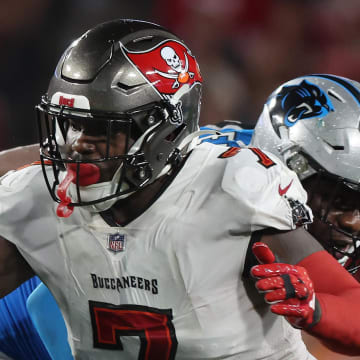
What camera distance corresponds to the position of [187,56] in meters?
1.64

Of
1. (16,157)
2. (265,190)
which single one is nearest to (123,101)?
(265,190)

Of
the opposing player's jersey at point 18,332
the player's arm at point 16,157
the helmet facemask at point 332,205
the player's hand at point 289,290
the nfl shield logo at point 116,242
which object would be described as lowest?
the opposing player's jersey at point 18,332

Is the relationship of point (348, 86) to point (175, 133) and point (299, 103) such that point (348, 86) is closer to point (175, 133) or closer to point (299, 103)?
point (299, 103)

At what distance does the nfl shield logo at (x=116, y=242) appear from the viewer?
154 cm

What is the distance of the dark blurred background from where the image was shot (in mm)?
3566

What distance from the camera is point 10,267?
67.1 inches

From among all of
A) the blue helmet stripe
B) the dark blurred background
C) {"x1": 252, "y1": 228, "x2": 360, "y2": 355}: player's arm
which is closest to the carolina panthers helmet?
{"x1": 252, "y1": 228, "x2": 360, "y2": 355}: player's arm

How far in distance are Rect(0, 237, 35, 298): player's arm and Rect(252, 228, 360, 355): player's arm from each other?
686 millimetres

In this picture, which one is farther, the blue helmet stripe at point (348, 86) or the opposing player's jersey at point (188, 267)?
the blue helmet stripe at point (348, 86)

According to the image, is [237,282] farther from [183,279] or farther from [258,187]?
[258,187]

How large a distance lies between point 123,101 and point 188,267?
41 cm

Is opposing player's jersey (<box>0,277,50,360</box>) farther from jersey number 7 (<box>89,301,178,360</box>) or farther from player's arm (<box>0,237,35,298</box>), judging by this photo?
jersey number 7 (<box>89,301,178,360</box>)

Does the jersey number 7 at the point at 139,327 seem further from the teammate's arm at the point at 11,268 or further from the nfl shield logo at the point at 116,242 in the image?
the teammate's arm at the point at 11,268

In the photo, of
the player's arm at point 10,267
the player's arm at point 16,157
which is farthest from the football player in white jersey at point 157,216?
the player's arm at point 16,157
